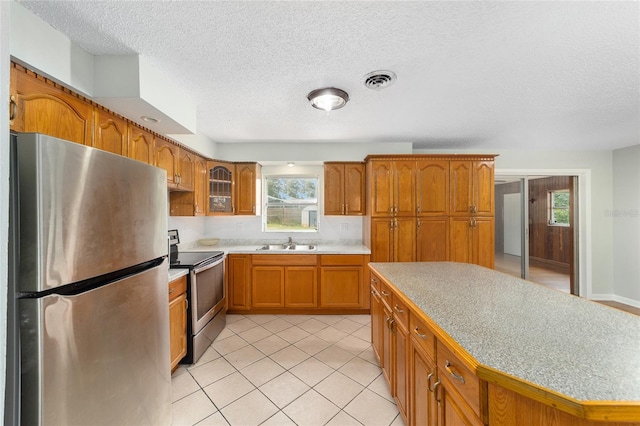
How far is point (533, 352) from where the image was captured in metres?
0.86

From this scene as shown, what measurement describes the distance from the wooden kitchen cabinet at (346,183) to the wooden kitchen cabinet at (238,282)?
133 cm

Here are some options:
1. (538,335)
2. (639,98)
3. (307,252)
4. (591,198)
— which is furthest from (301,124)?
(591,198)

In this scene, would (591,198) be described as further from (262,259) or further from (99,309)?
(99,309)

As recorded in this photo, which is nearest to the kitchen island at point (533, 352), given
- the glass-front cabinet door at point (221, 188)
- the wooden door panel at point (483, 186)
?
the wooden door panel at point (483, 186)

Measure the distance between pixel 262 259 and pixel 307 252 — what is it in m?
0.61

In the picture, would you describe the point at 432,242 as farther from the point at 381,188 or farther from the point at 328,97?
the point at 328,97

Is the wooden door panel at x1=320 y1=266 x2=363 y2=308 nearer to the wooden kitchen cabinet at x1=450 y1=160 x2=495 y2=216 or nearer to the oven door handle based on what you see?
the oven door handle

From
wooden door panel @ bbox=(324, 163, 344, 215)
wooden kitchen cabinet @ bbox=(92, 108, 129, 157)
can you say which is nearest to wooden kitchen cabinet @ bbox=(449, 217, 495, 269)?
wooden door panel @ bbox=(324, 163, 344, 215)

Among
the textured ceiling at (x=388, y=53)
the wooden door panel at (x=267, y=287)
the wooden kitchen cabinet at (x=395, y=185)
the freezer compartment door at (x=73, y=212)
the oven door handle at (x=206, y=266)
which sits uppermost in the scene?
the textured ceiling at (x=388, y=53)

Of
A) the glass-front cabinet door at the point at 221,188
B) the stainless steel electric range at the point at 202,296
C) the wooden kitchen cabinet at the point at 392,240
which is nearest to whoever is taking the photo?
the stainless steel electric range at the point at 202,296

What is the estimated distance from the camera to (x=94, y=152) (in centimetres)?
105

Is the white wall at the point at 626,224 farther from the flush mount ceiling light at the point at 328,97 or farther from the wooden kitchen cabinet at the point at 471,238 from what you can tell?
the flush mount ceiling light at the point at 328,97

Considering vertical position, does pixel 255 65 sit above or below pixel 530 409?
above

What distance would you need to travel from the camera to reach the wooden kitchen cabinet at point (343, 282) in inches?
130
